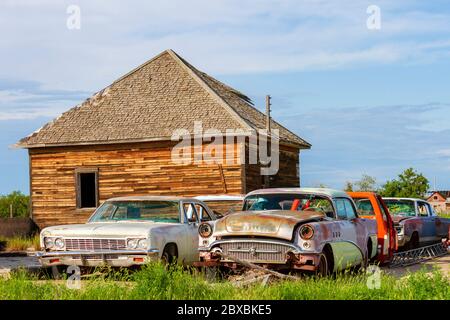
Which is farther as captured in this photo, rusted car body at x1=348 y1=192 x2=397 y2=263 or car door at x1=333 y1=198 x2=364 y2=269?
rusted car body at x1=348 y1=192 x2=397 y2=263

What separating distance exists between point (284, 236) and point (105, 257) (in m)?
3.27

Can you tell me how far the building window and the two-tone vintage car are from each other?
18803mm

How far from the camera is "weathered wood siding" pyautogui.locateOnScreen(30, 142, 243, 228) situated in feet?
100

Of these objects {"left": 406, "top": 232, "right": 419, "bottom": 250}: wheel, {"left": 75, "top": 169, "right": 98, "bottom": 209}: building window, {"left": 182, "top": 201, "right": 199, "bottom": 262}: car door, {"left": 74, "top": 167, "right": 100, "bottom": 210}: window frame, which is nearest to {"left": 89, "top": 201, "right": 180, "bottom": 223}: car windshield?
{"left": 182, "top": 201, "right": 199, "bottom": 262}: car door

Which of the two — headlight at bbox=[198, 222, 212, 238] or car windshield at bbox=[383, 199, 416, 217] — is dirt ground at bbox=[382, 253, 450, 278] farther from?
headlight at bbox=[198, 222, 212, 238]

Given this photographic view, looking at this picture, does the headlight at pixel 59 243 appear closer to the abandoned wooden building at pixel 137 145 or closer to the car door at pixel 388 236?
the car door at pixel 388 236

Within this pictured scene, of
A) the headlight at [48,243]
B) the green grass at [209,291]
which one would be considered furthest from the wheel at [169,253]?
the green grass at [209,291]

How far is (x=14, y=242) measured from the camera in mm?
29797

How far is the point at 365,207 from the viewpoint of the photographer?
19250 millimetres

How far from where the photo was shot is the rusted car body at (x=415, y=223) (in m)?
20.9

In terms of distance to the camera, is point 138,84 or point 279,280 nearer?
point 279,280
